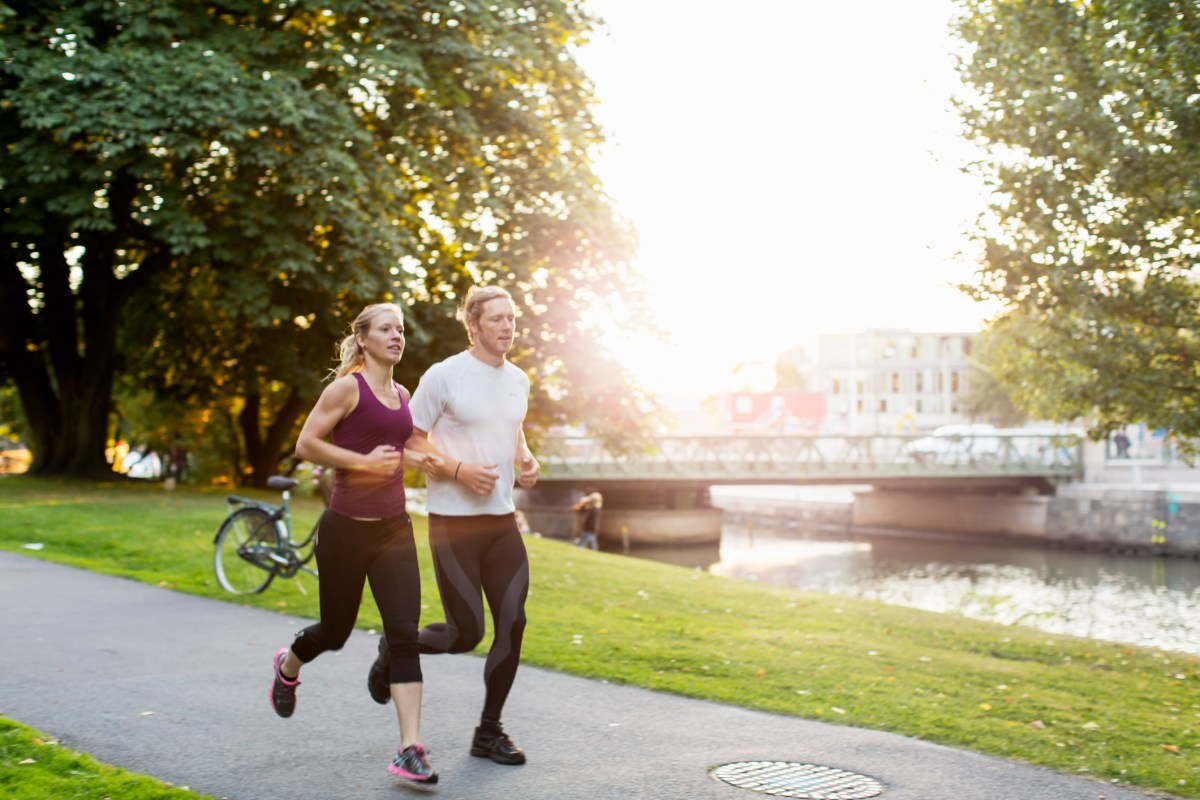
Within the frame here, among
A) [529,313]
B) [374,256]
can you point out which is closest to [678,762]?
[374,256]

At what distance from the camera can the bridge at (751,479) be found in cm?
5488

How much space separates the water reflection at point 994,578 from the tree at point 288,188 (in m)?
9.45

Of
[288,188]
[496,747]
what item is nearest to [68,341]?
[288,188]

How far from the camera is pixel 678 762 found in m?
5.70

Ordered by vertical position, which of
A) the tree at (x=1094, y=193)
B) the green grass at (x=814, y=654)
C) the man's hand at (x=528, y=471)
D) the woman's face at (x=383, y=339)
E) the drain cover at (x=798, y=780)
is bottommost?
the green grass at (x=814, y=654)

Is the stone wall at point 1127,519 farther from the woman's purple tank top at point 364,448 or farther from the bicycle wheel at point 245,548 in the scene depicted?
the woman's purple tank top at point 364,448

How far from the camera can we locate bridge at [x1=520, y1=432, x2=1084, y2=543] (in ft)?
180

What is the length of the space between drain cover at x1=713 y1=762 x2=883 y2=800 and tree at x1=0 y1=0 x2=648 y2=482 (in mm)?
14146

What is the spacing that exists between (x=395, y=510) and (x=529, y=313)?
57.5 feet

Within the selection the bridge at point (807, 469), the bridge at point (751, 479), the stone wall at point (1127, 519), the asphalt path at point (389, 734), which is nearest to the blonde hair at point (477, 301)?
the asphalt path at point (389, 734)

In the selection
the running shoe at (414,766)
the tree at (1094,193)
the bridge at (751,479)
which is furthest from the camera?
the bridge at (751,479)

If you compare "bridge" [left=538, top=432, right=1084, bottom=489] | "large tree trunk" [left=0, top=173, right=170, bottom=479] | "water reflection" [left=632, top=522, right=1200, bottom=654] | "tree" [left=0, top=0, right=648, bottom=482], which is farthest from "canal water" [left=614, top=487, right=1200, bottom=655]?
"large tree trunk" [left=0, top=173, right=170, bottom=479]

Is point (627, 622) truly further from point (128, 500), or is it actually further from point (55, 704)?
point (128, 500)

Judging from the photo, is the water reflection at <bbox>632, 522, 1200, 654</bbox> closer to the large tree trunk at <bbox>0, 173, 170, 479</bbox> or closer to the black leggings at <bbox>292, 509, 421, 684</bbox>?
the black leggings at <bbox>292, 509, 421, 684</bbox>
